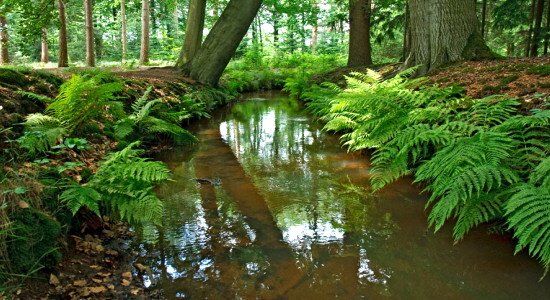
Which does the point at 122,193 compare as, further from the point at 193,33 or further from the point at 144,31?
the point at 144,31

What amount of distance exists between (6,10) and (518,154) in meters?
8.36

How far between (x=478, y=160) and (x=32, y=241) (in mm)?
3275

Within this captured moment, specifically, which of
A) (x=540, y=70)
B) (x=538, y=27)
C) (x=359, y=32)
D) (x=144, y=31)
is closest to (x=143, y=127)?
(x=540, y=70)

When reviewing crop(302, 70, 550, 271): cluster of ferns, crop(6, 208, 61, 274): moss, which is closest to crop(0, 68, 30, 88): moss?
crop(6, 208, 61, 274): moss

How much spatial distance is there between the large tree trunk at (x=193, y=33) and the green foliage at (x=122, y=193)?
9.03 metres

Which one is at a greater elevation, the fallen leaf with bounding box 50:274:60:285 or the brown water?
the fallen leaf with bounding box 50:274:60:285

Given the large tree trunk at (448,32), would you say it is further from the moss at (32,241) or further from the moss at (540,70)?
the moss at (32,241)

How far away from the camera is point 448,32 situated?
6598 mm

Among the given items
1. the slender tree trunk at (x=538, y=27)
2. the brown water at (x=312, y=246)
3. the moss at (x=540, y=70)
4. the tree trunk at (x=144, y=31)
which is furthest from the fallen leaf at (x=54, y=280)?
the tree trunk at (x=144, y=31)

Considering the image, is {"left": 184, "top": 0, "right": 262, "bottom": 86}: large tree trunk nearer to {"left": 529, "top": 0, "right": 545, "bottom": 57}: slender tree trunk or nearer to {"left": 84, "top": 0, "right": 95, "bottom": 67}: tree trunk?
{"left": 84, "top": 0, "right": 95, "bottom": 67}: tree trunk

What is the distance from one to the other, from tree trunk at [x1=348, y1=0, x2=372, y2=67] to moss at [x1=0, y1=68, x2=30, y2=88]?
10663mm

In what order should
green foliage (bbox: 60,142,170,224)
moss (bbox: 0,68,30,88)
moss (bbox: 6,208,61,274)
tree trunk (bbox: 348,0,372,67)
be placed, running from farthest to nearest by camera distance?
1. tree trunk (bbox: 348,0,372,67)
2. moss (bbox: 0,68,30,88)
3. green foliage (bbox: 60,142,170,224)
4. moss (bbox: 6,208,61,274)

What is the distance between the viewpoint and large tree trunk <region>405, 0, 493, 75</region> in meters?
6.48

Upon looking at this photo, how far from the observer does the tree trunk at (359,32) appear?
1257 cm
